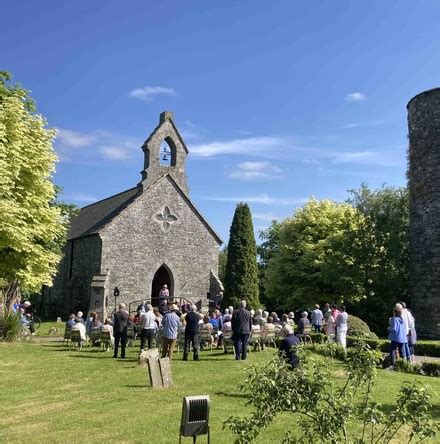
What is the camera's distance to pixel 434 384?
13.1 meters

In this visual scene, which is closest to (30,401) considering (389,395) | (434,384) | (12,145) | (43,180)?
(389,395)

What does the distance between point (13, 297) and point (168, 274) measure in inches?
467

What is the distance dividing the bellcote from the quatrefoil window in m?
1.96

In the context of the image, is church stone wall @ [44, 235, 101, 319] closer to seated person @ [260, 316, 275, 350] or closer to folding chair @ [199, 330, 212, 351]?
folding chair @ [199, 330, 212, 351]

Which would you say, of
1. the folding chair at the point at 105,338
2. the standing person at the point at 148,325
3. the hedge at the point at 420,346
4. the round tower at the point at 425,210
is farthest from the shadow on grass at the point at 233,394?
the round tower at the point at 425,210

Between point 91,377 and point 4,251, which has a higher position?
point 4,251

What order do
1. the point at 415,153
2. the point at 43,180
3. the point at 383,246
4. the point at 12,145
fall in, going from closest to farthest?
the point at 12,145 < the point at 43,180 < the point at 415,153 < the point at 383,246

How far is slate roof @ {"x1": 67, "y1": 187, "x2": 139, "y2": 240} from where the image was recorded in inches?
1316

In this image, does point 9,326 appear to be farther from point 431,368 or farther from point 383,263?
point 383,263

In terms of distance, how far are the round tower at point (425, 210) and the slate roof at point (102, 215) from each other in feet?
57.2

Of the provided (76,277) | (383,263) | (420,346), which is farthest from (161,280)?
(420,346)

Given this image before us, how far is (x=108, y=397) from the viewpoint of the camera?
11188 millimetres

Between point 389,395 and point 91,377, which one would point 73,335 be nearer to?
point 91,377

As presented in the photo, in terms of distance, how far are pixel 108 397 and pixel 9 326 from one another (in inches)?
430
